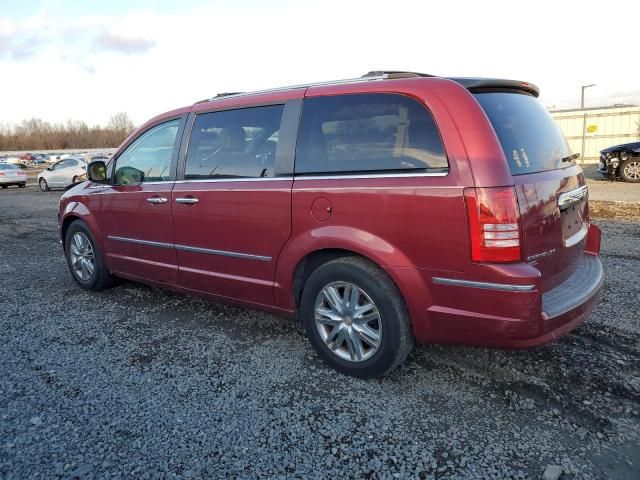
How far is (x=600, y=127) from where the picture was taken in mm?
23453

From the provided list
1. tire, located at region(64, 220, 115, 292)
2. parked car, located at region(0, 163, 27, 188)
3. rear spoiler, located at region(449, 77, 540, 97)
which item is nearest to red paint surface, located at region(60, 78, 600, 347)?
rear spoiler, located at region(449, 77, 540, 97)

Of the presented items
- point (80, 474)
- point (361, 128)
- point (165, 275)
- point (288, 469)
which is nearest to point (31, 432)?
point (80, 474)

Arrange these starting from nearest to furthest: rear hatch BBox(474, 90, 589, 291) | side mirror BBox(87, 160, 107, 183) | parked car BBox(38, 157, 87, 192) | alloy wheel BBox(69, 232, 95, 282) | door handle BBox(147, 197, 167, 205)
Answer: rear hatch BBox(474, 90, 589, 291) < door handle BBox(147, 197, 167, 205) < side mirror BBox(87, 160, 107, 183) < alloy wheel BBox(69, 232, 95, 282) < parked car BBox(38, 157, 87, 192)

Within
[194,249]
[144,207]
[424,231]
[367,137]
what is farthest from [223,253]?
[424,231]

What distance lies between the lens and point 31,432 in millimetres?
2736

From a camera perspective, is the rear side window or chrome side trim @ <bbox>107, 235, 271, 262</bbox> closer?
the rear side window

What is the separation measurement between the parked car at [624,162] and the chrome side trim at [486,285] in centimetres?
1490

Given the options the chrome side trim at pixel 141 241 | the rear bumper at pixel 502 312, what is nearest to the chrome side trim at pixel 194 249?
the chrome side trim at pixel 141 241

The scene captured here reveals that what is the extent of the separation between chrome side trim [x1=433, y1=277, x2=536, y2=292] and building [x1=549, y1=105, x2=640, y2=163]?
2312 centimetres

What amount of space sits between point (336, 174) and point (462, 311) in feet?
A: 3.72

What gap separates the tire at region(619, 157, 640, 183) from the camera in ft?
48.6

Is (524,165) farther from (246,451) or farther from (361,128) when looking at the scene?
(246,451)

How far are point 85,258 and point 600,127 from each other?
24508 mm

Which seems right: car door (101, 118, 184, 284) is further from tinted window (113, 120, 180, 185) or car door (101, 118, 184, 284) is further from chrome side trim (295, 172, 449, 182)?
chrome side trim (295, 172, 449, 182)
